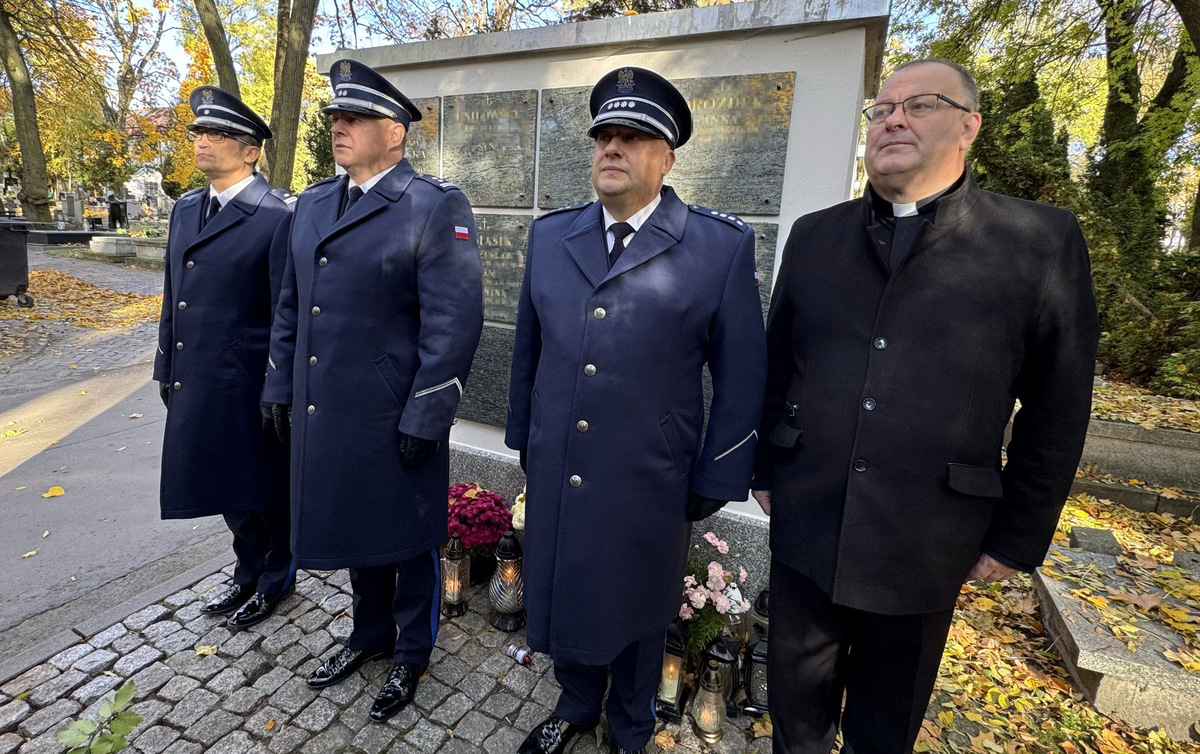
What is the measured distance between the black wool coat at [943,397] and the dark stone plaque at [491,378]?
2234 mm

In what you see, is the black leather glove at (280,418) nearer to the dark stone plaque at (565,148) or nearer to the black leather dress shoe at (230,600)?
the black leather dress shoe at (230,600)

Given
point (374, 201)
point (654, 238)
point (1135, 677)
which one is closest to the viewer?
point (654, 238)

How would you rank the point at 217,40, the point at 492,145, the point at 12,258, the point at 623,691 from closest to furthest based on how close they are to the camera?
the point at 623,691 < the point at 492,145 < the point at 12,258 < the point at 217,40

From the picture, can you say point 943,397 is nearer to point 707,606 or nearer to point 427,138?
point 707,606

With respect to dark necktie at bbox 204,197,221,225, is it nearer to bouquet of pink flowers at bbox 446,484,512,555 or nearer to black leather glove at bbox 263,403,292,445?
black leather glove at bbox 263,403,292,445

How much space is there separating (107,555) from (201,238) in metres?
2.20

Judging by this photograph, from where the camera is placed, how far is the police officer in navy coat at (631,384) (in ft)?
6.42

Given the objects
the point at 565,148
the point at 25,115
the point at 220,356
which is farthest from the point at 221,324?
the point at 25,115

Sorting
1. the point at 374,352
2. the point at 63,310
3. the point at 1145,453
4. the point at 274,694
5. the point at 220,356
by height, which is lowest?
the point at 274,694

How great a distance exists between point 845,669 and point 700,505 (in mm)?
759

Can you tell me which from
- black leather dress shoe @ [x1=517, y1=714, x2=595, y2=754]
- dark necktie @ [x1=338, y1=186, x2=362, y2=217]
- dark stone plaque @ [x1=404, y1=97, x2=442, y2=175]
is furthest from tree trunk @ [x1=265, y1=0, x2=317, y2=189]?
black leather dress shoe @ [x1=517, y1=714, x2=595, y2=754]

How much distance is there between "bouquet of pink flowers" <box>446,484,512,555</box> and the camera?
3356 mm

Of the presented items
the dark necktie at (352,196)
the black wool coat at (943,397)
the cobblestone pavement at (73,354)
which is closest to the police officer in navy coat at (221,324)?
the dark necktie at (352,196)

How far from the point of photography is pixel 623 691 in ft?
7.49
